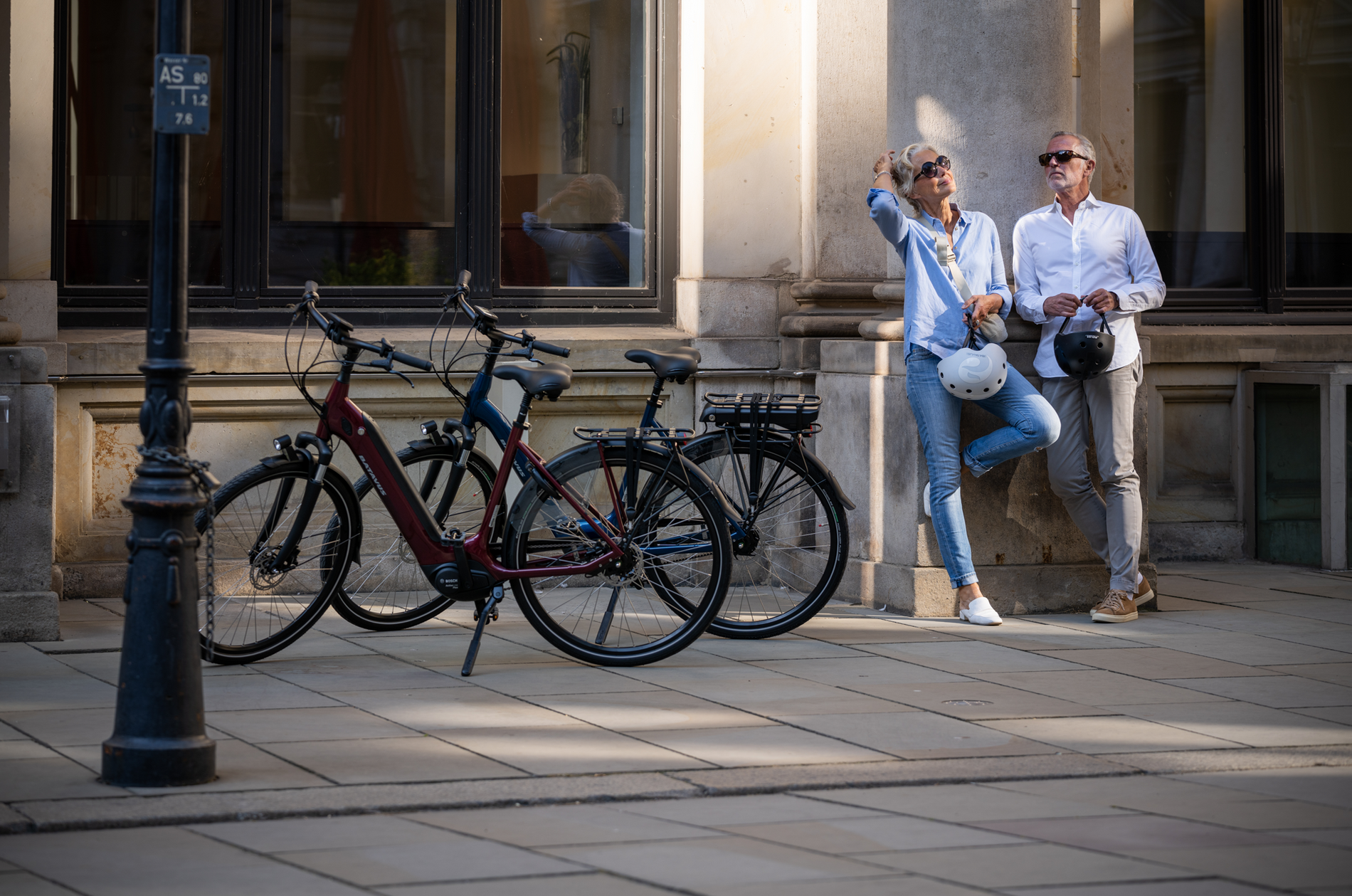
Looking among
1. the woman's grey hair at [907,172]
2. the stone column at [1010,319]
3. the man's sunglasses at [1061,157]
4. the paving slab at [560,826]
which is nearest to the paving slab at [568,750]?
the paving slab at [560,826]

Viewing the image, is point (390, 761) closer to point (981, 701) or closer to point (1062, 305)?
point (981, 701)

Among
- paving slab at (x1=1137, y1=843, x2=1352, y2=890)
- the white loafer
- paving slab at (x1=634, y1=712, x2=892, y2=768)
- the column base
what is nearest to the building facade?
the white loafer

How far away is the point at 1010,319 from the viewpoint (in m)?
8.45

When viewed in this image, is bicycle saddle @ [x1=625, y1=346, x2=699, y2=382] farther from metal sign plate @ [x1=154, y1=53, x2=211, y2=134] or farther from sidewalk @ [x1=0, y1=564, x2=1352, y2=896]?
metal sign plate @ [x1=154, y1=53, x2=211, y2=134]

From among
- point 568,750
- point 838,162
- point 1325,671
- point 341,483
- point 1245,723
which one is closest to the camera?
point 568,750

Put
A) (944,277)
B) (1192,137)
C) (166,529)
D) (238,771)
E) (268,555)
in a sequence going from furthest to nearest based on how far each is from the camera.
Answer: (1192,137) → (944,277) → (268,555) → (238,771) → (166,529)

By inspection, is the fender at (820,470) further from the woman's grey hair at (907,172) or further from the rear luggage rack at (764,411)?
the woman's grey hair at (907,172)

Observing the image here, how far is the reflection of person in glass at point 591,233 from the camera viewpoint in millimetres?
9719

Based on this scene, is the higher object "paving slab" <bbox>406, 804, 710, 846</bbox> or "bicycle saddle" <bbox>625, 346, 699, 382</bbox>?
"bicycle saddle" <bbox>625, 346, 699, 382</bbox>

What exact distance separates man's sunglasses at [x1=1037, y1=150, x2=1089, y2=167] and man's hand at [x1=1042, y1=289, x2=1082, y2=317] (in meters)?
0.61

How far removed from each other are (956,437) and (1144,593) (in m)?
1.21

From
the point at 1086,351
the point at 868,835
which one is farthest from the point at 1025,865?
the point at 1086,351

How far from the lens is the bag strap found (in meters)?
8.07

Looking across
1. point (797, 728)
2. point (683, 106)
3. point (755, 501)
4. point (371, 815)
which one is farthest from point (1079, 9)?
point (371, 815)
